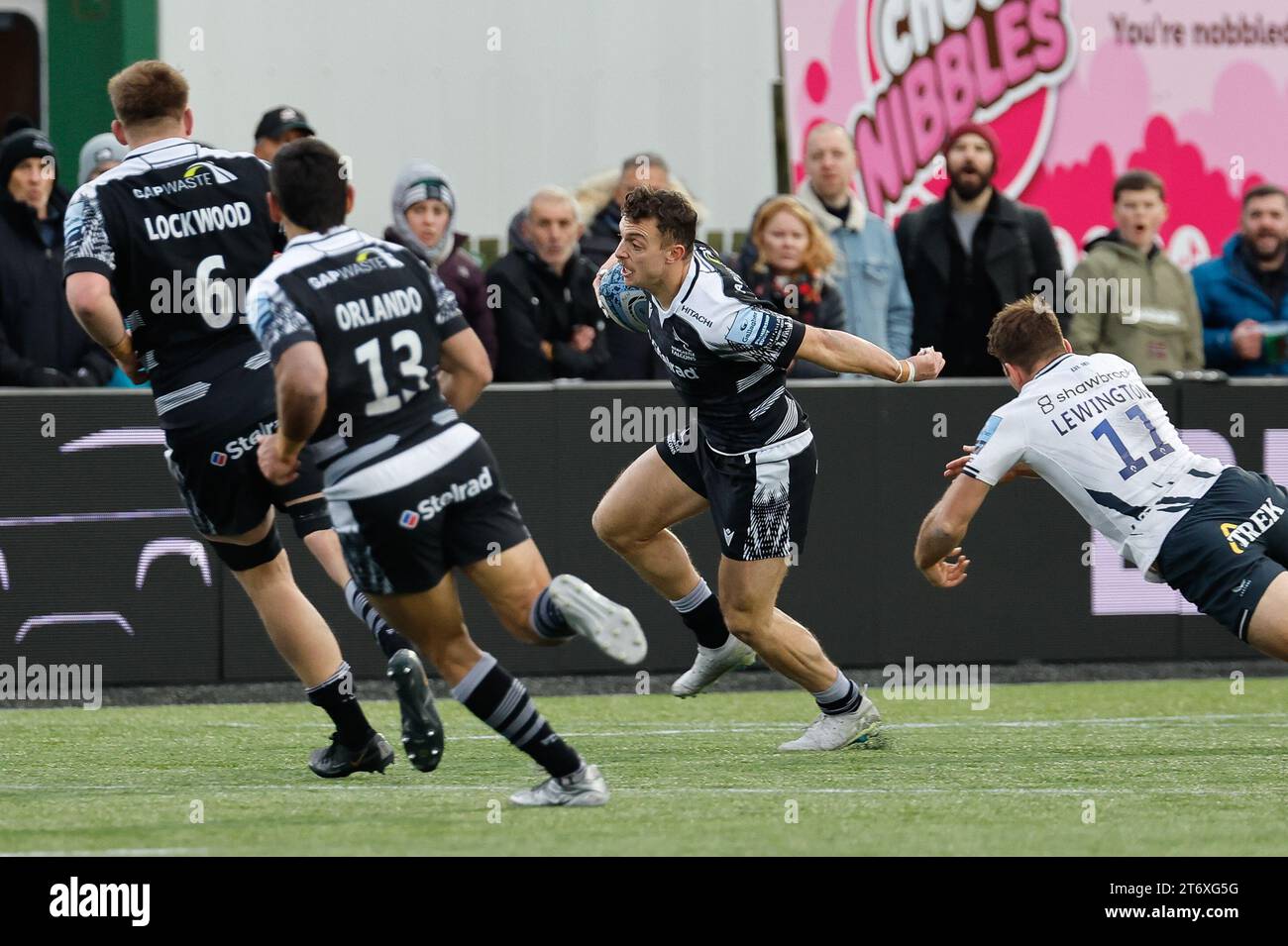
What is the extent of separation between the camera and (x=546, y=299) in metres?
11.9

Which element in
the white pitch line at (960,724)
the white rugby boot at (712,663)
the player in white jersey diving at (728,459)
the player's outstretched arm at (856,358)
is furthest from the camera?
the white pitch line at (960,724)

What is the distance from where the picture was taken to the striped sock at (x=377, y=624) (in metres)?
7.77

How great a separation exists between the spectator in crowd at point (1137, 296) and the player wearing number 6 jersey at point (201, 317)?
564 centimetres

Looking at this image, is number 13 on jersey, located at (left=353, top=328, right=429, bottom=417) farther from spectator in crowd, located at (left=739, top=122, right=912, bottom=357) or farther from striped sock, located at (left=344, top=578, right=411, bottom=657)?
spectator in crowd, located at (left=739, top=122, right=912, bottom=357)

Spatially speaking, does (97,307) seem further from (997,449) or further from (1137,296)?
(1137,296)

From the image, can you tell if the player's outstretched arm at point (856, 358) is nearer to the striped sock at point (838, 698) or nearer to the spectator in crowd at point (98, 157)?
the striped sock at point (838, 698)

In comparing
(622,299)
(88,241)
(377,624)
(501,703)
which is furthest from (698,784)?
(88,241)

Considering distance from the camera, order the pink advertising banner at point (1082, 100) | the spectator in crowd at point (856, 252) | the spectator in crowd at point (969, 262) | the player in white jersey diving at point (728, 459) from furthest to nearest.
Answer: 1. the pink advertising banner at point (1082, 100)
2. the spectator in crowd at point (969, 262)
3. the spectator in crowd at point (856, 252)
4. the player in white jersey diving at point (728, 459)

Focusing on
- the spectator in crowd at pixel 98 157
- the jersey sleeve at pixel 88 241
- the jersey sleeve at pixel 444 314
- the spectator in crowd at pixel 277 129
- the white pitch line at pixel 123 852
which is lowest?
the white pitch line at pixel 123 852

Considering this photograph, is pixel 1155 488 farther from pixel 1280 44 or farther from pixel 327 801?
pixel 1280 44

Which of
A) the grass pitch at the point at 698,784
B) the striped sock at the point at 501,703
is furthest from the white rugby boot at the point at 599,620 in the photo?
the grass pitch at the point at 698,784

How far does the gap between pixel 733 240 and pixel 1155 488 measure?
17.3 feet

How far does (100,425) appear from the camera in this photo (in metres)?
11.2

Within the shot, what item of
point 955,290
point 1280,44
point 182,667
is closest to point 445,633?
point 182,667
